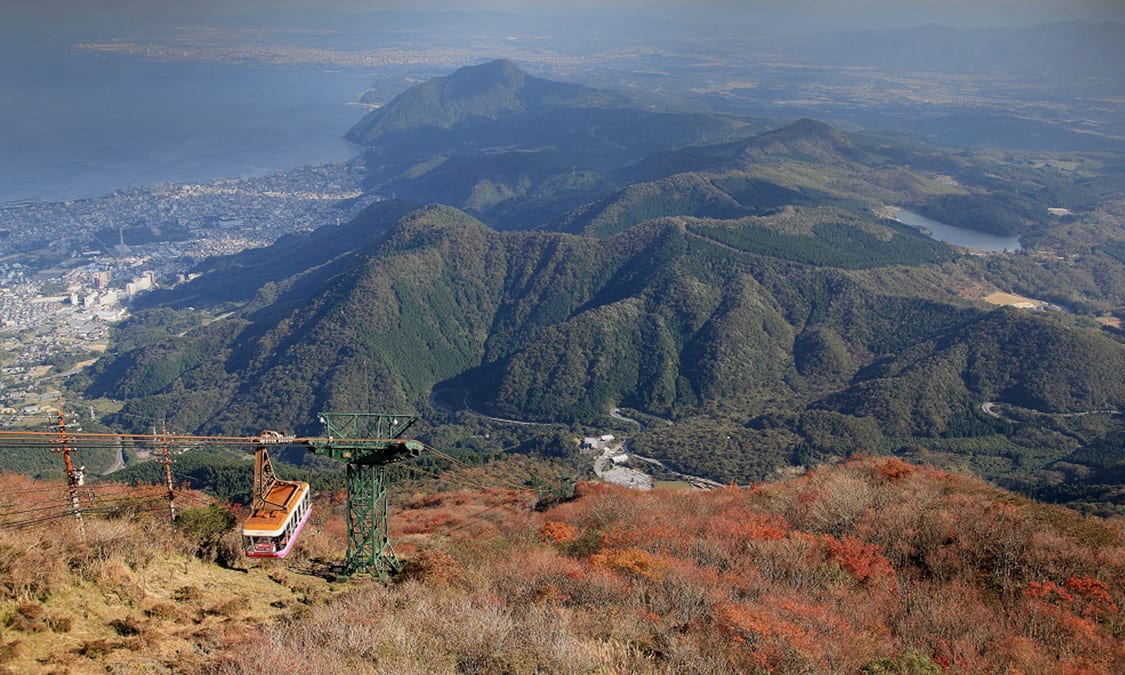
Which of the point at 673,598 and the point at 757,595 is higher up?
the point at 673,598

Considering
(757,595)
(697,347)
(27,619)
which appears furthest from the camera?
(697,347)

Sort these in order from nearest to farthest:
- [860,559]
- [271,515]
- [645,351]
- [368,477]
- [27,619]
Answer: [27,619], [271,515], [860,559], [368,477], [645,351]

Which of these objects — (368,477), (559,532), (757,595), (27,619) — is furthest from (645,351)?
(27,619)

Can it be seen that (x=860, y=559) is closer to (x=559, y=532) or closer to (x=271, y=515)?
(x=559, y=532)

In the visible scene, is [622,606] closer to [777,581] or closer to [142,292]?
[777,581]

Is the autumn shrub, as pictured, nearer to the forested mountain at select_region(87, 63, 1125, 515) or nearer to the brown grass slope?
the brown grass slope

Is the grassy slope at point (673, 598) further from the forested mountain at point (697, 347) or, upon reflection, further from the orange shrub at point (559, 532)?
the forested mountain at point (697, 347)

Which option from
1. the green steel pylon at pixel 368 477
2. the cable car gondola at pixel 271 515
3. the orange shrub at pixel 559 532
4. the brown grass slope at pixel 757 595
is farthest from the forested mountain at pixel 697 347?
the cable car gondola at pixel 271 515

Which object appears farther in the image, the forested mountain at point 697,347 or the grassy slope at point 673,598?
the forested mountain at point 697,347

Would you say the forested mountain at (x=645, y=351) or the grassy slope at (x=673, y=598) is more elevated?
the grassy slope at (x=673, y=598)
